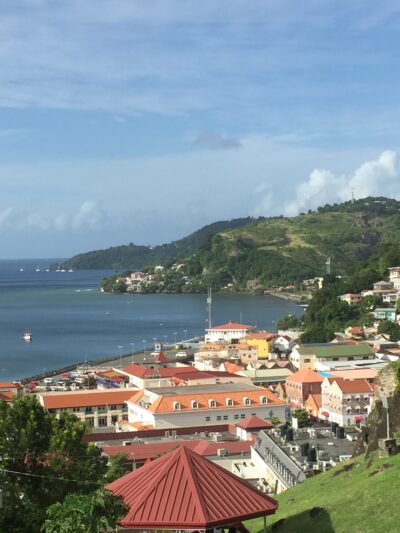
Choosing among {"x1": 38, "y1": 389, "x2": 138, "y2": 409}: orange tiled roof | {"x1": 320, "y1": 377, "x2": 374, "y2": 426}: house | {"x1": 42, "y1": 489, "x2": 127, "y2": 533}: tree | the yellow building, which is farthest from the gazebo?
the yellow building

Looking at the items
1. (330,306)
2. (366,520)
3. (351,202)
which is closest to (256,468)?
(366,520)

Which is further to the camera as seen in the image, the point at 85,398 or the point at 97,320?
the point at 97,320

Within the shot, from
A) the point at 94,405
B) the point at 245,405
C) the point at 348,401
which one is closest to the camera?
the point at 245,405

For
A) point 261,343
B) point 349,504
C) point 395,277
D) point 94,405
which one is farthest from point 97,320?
point 349,504

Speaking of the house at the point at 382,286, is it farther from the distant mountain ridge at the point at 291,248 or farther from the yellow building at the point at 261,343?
the distant mountain ridge at the point at 291,248

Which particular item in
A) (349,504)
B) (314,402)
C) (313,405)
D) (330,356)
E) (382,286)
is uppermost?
(382,286)

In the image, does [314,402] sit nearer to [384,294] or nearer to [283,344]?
[283,344]

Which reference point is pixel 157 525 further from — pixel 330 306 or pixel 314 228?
pixel 314 228
